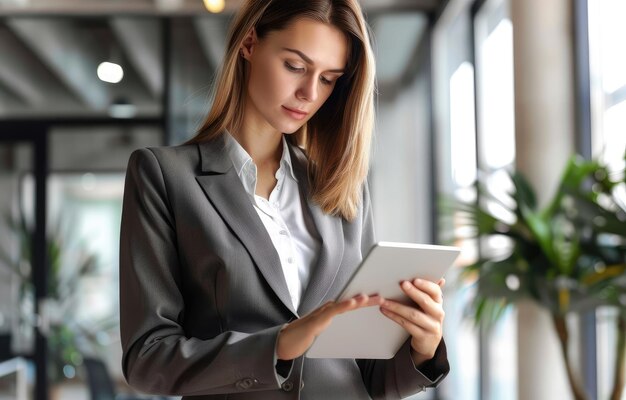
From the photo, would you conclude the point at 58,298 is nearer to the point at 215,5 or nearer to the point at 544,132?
the point at 215,5

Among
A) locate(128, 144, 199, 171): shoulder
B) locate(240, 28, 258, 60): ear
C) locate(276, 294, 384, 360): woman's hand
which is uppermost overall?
locate(240, 28, 258, 60): ear

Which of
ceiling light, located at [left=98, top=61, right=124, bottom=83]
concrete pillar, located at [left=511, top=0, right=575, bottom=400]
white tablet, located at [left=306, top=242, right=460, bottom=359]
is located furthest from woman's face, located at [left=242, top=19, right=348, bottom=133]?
ceiling light, located at [left=98, top=61, right=124, bottom=83]

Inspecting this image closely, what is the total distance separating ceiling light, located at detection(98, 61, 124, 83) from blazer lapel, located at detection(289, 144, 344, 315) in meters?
5.56

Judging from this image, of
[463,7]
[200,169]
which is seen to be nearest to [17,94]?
[463,7]

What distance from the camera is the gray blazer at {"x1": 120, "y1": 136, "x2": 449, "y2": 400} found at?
1.38 metres

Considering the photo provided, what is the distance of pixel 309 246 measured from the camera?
63.1 inches

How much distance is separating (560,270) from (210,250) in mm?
1853

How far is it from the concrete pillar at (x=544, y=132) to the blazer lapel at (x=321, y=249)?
7.74 ft

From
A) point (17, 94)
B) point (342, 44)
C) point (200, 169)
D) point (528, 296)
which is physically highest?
point (17, 94)

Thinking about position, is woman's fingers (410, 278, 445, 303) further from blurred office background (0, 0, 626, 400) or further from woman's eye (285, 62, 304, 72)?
blurred office background (0, 0, 626, 400)

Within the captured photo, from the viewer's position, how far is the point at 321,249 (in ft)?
5.17

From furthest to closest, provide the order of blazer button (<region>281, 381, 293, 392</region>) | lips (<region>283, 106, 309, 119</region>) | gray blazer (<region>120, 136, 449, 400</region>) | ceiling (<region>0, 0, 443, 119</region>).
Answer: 1. ceiling (<region>0, 0, 443, 119</region>)
2. lips (<region>283, 106, 309, 119</region>)
3. blazer button (<region>281, 381, 293, 392</region>)
4. gray blazer (<region>120, 136, 449, 400</region>)

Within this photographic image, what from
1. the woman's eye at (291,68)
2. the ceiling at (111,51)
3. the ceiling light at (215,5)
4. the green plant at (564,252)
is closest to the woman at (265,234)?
the woman's eye at (291,68)

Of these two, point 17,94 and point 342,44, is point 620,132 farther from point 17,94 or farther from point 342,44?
point 17,94
